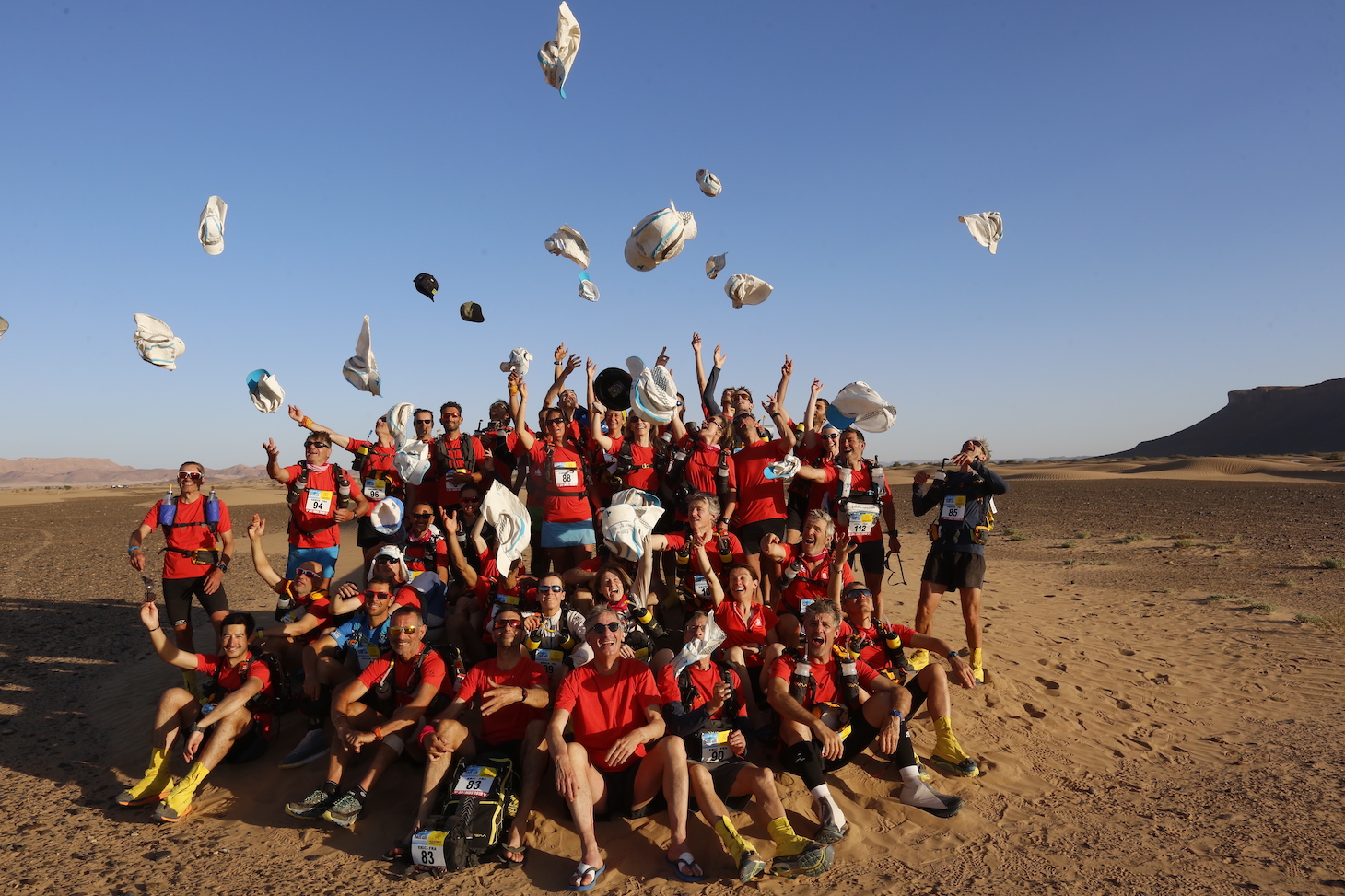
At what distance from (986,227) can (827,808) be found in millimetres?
7057

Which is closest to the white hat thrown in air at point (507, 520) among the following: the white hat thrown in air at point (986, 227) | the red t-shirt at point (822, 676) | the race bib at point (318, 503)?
the race bib at point (318, 503)

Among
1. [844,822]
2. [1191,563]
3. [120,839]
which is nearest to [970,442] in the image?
[844,822]

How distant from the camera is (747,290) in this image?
373 inches

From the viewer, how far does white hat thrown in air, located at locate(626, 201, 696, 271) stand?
7.66 metres

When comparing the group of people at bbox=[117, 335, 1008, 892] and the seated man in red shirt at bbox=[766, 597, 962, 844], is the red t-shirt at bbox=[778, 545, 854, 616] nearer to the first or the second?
the group of people at bbox=[117, 335, 1008, 892]

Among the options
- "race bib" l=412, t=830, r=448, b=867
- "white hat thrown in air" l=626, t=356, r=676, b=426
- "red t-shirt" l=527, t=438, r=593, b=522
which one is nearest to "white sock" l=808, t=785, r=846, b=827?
"race bib" l=412, t=830, r=448, b=867

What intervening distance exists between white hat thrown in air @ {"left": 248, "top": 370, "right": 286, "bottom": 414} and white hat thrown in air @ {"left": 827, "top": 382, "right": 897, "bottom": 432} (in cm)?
631

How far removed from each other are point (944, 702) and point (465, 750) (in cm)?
339

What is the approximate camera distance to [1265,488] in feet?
90.8

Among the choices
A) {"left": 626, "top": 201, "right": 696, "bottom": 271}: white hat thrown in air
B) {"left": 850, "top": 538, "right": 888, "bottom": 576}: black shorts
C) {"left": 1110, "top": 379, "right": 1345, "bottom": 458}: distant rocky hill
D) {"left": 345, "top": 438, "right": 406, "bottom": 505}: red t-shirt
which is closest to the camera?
{"left": 850, "top": 538, "right": 888, "bottom": 576}: black shorts

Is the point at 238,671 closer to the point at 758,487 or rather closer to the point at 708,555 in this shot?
the point at 708,555

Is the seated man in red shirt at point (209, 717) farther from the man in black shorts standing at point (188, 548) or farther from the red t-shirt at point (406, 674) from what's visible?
the man in black shorts standing at point (188, 548)

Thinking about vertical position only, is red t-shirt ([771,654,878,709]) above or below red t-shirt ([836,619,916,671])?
below

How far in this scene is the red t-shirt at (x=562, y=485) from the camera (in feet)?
22.6
